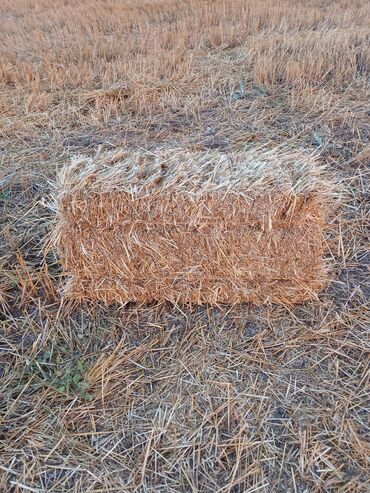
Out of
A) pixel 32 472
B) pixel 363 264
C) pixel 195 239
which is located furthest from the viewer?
pixel 363 264

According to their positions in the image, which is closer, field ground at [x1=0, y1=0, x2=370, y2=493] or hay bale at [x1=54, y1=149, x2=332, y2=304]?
field ground at [x1=0, y1=0, x2=370, y2=493]

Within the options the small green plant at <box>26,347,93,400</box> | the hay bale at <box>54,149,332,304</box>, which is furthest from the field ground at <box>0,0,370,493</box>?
the hay bale at <box>54,149,332,304</box>

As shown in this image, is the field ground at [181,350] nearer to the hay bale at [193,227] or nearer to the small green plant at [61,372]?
the small green plant at [61,372]

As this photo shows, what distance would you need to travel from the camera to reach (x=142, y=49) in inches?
228

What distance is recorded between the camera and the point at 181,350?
7.58ft

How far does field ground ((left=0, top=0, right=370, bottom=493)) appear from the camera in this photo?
6.03 feet

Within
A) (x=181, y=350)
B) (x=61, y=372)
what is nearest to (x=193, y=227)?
(x=181, y=350)

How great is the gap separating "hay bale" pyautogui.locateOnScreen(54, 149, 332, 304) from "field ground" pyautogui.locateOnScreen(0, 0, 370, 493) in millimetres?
158

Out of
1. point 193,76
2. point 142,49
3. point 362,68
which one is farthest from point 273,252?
point 142,49

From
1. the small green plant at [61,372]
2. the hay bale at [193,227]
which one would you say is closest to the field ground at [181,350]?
the small green plant at [61,372]

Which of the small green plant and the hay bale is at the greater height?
the hay bale

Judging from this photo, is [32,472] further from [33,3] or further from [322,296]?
[33,3]

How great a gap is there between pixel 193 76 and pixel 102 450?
4.03 meters

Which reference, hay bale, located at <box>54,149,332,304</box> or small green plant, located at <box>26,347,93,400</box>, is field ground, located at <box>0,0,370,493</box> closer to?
small green plant, located at <box>26,347,93,400</box>
